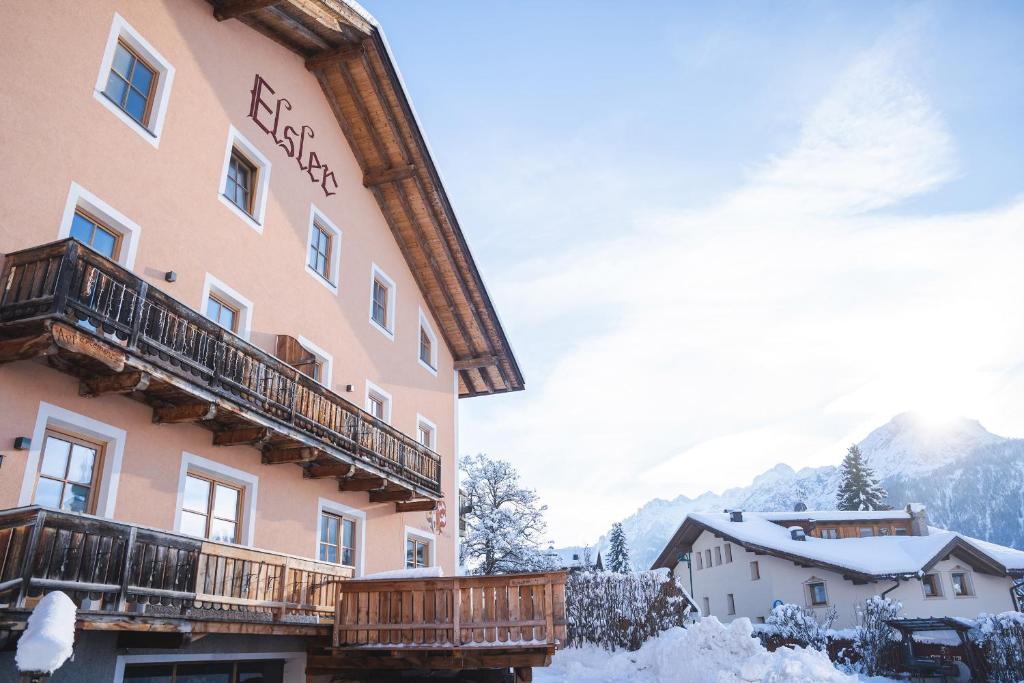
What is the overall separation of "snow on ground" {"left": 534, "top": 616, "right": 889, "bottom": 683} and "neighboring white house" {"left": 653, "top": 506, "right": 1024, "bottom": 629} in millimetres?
11373

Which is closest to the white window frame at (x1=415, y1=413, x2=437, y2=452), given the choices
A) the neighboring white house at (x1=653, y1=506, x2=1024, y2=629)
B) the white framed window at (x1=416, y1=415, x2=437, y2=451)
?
the white framed window at (x1=416, y1=415, x2=437, y2=451)

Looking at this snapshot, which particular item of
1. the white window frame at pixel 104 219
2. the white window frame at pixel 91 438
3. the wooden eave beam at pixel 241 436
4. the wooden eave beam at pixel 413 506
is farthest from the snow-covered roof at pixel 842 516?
the white window frame at pixel 104 219

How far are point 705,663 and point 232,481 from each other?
60.5 ft

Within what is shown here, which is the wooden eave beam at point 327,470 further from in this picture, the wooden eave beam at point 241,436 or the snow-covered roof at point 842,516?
the snow-covered roof at point 842,516

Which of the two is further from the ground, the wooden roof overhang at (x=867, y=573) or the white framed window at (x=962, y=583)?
the wooden roof overhang at (x=867, y=573)

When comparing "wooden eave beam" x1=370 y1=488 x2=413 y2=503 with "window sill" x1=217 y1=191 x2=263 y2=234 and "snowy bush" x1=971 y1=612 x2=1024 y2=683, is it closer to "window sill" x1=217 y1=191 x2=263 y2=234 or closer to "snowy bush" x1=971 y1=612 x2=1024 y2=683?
"window sill" x1=217 y1=191 x2=263 y2=234

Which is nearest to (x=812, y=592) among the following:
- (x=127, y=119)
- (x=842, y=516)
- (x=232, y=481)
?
A: (x=842, y=516)

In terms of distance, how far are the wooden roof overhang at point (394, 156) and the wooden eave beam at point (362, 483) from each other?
25.3 feet

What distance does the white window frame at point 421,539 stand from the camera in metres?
19.3

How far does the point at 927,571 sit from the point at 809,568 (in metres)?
5.52

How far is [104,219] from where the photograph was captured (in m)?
11.6

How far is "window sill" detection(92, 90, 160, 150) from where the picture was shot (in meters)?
11.8

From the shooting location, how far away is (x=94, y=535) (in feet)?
29.4

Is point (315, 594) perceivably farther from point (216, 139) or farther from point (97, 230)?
point (216, 139)
